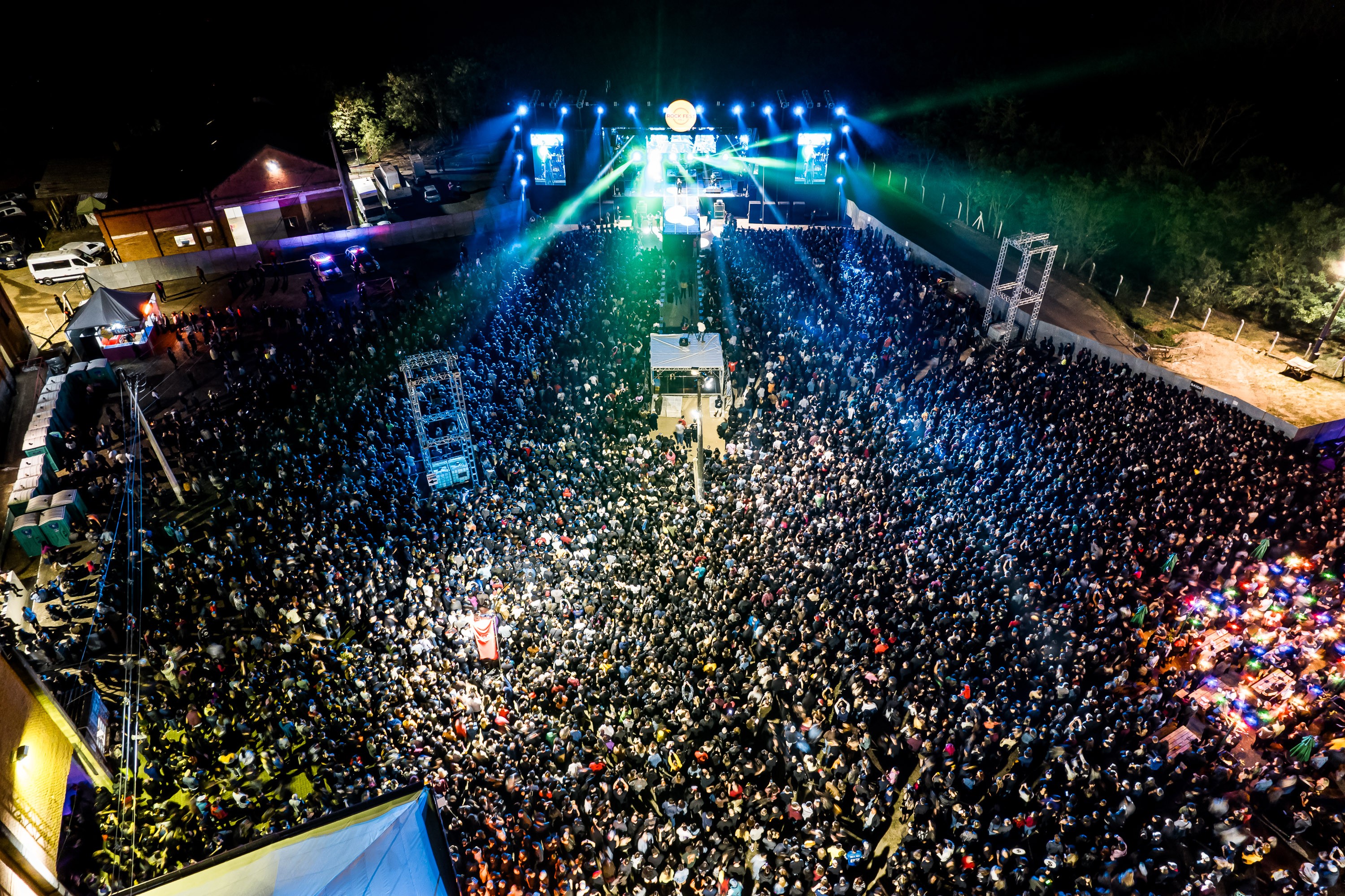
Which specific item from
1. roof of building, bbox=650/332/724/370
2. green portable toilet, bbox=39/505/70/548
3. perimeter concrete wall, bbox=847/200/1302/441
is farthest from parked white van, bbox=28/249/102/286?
perimeter concrete wall, bbox=847/200/1302/441

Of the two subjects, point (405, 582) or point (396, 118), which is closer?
point (405, 582)

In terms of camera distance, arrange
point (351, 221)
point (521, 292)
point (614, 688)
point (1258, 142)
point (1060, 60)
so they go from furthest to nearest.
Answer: point (1060, 60) → point (351, 221) → point (1258, 142) → point (521, 292) → point (614, 688)

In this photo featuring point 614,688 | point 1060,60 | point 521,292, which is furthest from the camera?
point 1060,60

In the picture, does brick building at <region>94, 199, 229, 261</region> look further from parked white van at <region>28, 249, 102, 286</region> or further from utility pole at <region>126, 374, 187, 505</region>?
utility pole at <region>126, 374, 187, 505</region>

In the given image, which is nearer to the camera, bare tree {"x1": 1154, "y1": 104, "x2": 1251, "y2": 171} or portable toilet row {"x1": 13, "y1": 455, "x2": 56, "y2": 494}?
portable toilet row {"x1": 13, "y1": 455, "x2": 56, "y2": 494}

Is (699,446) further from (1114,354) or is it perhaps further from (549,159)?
(549,159)

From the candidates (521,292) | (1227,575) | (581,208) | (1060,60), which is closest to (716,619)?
(1227,575)

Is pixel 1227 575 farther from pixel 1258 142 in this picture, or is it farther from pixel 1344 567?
pixel 1258 142
